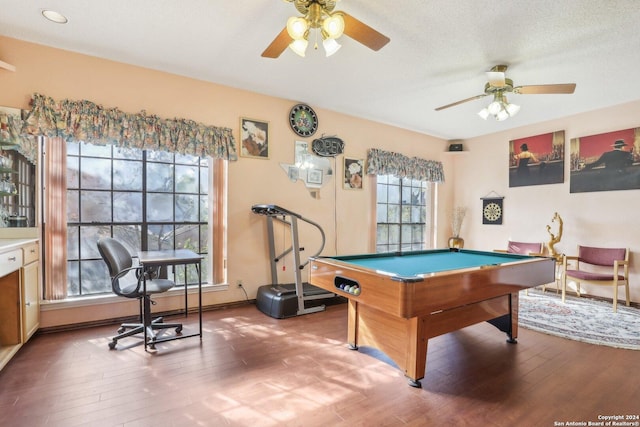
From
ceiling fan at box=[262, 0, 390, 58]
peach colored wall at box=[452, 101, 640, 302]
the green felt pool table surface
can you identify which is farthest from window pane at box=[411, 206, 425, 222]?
ceiling fan at box=[262, 0, 390, 58]

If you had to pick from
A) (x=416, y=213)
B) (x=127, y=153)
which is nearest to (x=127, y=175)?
(x=127, y=153)

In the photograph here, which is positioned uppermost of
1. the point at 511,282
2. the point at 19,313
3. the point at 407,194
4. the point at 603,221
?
the point at 407,194

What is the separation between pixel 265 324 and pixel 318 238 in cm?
169

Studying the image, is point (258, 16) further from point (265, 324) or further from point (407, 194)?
point (407, 194)

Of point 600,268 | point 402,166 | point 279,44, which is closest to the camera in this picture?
point 279,44

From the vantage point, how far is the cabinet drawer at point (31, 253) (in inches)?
99.4

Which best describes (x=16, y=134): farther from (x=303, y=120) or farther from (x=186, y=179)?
(x=303, y=120)

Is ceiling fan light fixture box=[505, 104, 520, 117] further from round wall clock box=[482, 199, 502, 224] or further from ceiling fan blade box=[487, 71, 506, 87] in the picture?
round wall clock box=[482, 199, 502, 224]

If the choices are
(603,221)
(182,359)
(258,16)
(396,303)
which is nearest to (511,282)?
(396,303)

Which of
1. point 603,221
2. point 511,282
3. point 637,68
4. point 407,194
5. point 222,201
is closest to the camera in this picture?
point 511,282

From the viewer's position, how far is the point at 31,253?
2.64 metres

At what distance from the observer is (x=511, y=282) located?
2408 millimetres

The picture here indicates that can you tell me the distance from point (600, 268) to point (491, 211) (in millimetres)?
1841

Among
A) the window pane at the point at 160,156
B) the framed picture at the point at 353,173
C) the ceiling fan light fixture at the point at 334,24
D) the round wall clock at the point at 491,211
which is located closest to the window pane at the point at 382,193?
the framed picture at the point at 353,173
